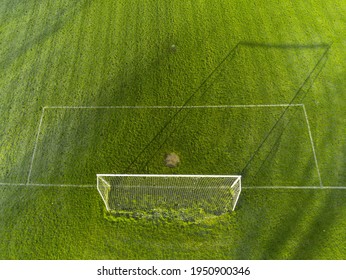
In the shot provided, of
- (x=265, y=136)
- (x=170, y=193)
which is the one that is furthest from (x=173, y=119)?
(x=265, y=136)

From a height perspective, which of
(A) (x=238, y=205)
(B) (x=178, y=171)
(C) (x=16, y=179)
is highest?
(C) (x=16, y=179)

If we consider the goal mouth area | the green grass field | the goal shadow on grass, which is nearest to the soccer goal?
the goal mouth area

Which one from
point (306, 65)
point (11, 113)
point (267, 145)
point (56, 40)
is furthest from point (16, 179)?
point (306, 65)

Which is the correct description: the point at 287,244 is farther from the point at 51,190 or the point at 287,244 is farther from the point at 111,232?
the point at 51,190

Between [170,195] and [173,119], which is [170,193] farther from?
[173,119]

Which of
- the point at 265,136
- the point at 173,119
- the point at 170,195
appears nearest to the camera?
the point at 170,195

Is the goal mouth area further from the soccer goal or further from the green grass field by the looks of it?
the green grass field
